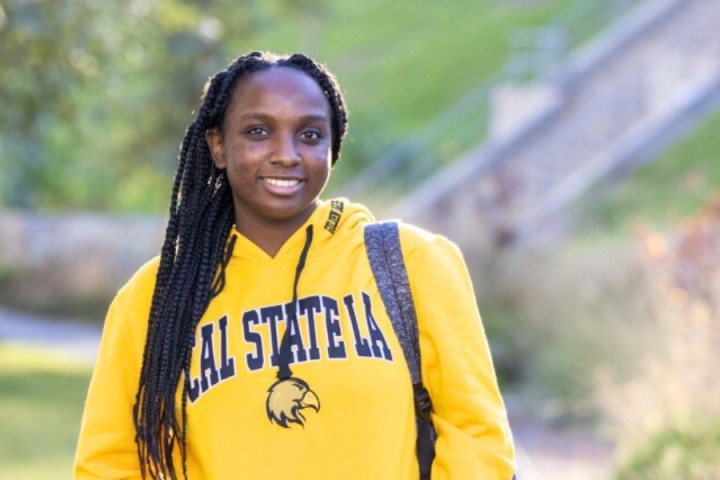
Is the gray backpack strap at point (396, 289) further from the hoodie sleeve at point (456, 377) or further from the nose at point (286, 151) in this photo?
the nose at point (286, 151)

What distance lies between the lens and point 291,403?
11.7 feet

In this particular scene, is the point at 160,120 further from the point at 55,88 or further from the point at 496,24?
the point at 496,24

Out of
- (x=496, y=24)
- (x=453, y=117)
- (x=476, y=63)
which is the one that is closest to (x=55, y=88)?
(x=453, y=117)

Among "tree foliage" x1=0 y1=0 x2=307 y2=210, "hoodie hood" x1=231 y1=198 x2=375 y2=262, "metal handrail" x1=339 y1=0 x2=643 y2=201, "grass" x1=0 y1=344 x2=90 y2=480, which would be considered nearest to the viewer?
"hoodie hood" x1=231 y1=198 x2=375 y2=262

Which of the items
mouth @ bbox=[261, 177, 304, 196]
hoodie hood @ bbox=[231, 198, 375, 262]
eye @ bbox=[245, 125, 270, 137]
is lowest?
hoodie hood @ bbox=[231, 198, 375, 262]

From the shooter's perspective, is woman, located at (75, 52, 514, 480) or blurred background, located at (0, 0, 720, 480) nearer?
woman, located at (75, 52, 514, 480)

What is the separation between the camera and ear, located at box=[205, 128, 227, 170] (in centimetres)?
390

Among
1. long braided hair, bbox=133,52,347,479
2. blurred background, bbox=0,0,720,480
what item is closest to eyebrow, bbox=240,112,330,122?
long braided hair, bbox=133,52,347,479

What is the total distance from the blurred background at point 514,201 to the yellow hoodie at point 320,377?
5.21ft

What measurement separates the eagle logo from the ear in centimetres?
62

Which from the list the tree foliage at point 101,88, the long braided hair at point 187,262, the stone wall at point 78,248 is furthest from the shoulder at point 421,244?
the stone wall at point 78,248

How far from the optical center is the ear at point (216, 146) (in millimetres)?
3896

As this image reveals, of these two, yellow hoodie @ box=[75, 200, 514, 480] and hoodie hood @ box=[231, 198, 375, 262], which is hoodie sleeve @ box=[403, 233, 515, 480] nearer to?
yellow hoodie @ box=[75, 200, 514, 480]

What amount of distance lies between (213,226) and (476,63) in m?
40.7
